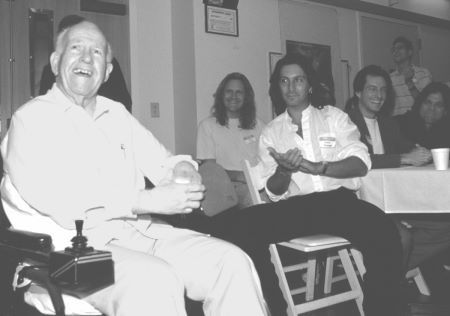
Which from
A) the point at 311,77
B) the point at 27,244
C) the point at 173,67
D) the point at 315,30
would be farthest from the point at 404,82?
the point at 27,244

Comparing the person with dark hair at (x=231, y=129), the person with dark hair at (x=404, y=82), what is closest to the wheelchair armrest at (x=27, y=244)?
the person with dark hair at (x=231, y=129)

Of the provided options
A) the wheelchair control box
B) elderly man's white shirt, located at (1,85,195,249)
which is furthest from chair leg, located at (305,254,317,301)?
the wheelchair control box

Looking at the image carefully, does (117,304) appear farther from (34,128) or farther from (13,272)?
(34,128)

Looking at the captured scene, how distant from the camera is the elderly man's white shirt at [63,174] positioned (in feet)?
3.85

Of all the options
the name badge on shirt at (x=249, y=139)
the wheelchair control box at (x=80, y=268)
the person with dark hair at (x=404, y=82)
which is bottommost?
the wheelchair control box at (x=80, y=268)

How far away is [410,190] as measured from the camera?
6.35 feet

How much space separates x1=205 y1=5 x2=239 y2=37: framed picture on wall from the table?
2.40m

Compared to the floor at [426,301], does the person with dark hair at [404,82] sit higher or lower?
higher

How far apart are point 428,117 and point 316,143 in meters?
1.07

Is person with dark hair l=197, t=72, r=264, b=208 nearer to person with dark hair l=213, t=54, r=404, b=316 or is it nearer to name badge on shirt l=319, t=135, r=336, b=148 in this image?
person with dark hair l=213, t=54, r=404, b=316

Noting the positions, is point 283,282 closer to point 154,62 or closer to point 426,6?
point 154,62

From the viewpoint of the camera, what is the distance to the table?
1.89 metres

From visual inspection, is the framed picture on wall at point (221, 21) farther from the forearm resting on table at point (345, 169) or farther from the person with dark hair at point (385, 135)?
the forearm resting on table at point (345, 169)

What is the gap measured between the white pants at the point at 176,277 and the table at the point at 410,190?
950 mm
